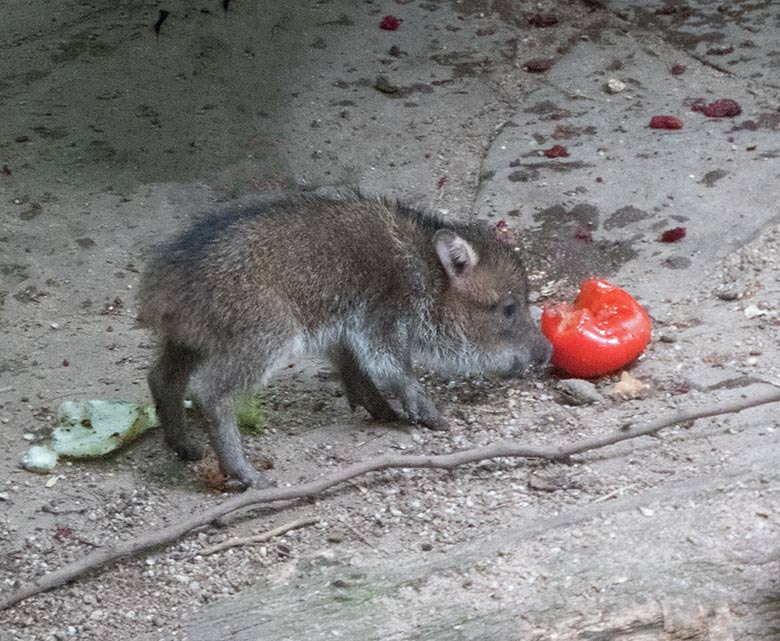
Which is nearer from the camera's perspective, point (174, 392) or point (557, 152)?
A: point (174, 392)

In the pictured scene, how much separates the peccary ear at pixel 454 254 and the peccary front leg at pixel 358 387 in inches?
22.5

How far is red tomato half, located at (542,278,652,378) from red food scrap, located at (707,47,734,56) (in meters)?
2.94

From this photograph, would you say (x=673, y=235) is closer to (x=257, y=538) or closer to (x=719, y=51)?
(x=719, y=51)

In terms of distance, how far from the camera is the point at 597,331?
Result: 5.34 metres

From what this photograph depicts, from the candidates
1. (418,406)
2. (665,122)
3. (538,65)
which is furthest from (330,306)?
(538,65)

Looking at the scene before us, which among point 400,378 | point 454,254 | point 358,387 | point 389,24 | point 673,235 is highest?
point 389,24

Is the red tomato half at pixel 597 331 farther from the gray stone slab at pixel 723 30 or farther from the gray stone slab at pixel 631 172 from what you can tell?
the gray stone slab at pixel 723 30

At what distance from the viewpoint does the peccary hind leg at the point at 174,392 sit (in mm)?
4980

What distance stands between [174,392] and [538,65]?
3.93 m

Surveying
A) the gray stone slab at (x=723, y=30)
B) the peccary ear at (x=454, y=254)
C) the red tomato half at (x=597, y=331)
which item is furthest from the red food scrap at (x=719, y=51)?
the peccary ear at (x=454, y=254)

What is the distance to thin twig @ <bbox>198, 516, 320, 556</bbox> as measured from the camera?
4.28 m

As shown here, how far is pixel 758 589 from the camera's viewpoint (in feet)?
12.8

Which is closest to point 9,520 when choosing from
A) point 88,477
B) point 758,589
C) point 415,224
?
point 88,477

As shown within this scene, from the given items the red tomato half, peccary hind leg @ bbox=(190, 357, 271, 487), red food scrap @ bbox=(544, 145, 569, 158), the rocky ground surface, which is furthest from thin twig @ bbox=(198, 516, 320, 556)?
red food scrap @ bbox=(544, 145, 569, 158)
